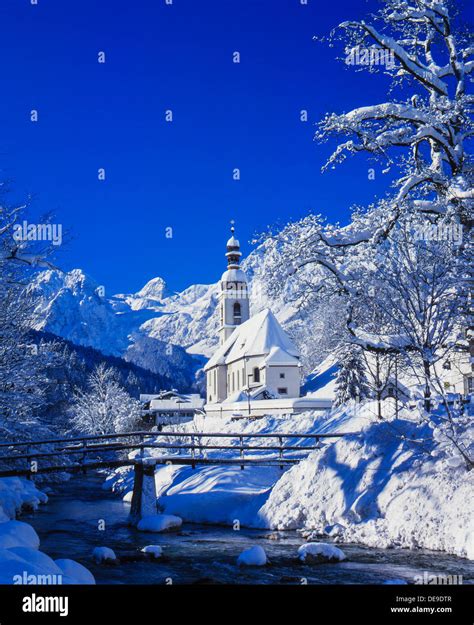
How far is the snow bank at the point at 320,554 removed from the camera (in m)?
14.6

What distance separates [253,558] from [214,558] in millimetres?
1426

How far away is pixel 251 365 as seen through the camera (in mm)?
82688

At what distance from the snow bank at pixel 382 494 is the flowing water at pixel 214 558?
1.87 ft

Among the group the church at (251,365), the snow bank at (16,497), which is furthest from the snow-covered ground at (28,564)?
the church at (251,365)

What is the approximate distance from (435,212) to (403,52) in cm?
430

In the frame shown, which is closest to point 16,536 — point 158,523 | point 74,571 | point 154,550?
point 74,571

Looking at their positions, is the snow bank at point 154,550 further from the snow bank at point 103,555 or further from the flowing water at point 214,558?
the snow bank at point 103,555

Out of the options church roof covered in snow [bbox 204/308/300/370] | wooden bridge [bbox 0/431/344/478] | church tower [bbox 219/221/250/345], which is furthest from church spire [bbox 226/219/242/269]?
Result: wooden bridge [bbox 0/431/344/478]

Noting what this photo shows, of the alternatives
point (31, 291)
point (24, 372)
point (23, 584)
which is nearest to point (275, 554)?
point (23, 584)

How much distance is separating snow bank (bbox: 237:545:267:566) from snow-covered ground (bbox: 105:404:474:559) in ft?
10.9

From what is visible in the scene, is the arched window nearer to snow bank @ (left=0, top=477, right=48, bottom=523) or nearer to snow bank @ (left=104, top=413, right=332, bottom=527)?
snow bank @ (left=104, top=413, right=332, bottom=527)

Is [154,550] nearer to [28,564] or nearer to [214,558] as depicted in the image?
[214,558]

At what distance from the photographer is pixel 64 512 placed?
84.1 feet

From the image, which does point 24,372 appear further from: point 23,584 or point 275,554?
point 23,584
